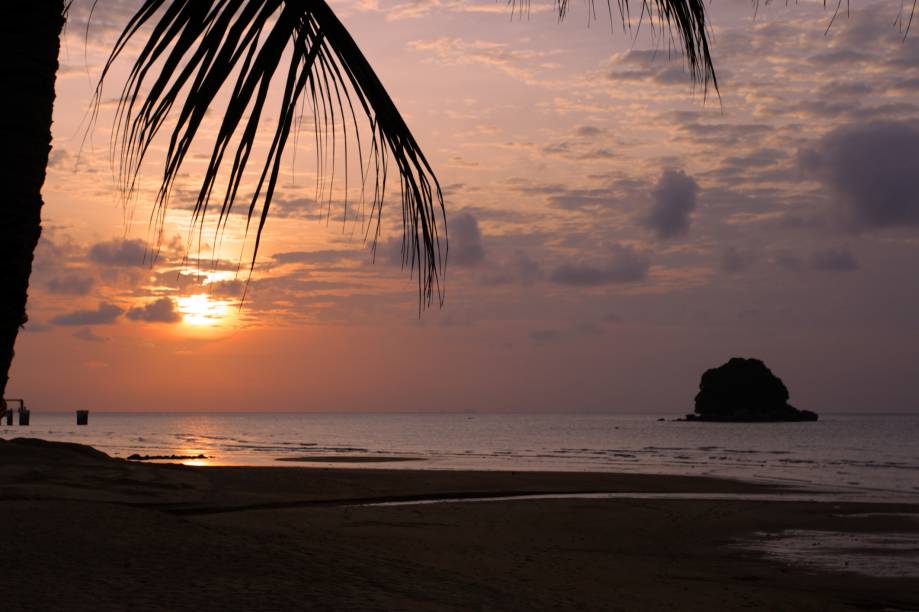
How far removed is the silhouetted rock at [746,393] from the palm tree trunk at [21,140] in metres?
159

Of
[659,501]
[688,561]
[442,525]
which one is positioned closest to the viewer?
[688,561]

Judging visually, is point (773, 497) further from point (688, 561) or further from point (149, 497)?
point (149, 497)

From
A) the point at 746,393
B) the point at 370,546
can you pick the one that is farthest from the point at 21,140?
A: the point at 746,393

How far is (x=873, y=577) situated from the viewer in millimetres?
12797

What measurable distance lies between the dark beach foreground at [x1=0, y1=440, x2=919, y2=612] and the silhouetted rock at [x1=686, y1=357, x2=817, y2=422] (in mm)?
138314

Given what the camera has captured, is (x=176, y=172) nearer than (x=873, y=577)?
Yes

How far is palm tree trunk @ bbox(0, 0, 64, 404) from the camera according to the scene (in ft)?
8.19

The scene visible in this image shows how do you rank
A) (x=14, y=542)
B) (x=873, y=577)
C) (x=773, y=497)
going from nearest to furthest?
(x=14, y=542), (x=873, y=577), (x=773, y=497)

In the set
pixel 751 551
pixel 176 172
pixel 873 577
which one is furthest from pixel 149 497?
pixel 176 172

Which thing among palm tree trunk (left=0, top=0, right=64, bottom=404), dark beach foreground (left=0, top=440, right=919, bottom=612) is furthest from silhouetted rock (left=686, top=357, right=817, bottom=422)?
palm tree trunk (left=0, top=0, right=64, bottom=404)

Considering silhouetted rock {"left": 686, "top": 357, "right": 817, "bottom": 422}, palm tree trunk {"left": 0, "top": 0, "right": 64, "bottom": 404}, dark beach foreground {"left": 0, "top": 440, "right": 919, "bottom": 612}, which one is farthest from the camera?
silhouetted rock {"left": 686, "top": 357, "right": 817, "bottom": 422}

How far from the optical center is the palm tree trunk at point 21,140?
2496 mm

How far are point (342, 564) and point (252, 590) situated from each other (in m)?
1.88

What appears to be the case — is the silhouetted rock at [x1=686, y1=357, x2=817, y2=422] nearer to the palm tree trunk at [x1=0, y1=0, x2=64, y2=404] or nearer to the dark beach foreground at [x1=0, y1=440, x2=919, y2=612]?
the dark beach foreground at [x1=0, y1=440, x2=919, y2=612]
